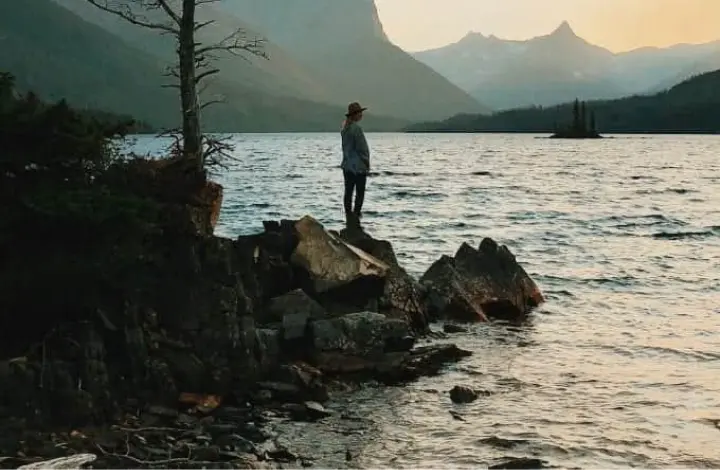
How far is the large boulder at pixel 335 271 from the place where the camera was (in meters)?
15.9

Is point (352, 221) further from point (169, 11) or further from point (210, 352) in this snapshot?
point (210, 352)

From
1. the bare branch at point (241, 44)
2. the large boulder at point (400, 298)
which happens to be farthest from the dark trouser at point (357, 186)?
the bare branch at point (241, 44)

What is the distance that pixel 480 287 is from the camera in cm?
1894

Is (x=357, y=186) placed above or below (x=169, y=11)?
below

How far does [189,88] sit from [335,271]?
5413 mm

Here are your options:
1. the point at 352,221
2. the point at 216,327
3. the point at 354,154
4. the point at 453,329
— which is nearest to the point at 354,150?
the point at 354,154

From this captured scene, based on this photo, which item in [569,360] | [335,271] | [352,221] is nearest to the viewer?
[569,360]

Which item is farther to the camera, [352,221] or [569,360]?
[352,221]

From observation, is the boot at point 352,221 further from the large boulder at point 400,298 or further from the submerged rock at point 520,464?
the submerged rock at point 520,464

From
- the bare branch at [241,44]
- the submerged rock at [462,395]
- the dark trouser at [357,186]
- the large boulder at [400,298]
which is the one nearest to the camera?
the submerged rock at [462,395]

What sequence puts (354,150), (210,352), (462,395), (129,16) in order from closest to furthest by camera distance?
(210,352), (462,395), (129,16), (354,150)

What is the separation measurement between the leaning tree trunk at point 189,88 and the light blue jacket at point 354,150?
3.62 metres

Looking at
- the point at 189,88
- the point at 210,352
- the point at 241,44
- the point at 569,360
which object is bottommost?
the point at 569,360

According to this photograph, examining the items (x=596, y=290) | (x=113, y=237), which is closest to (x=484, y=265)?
(x=596, y=290)
